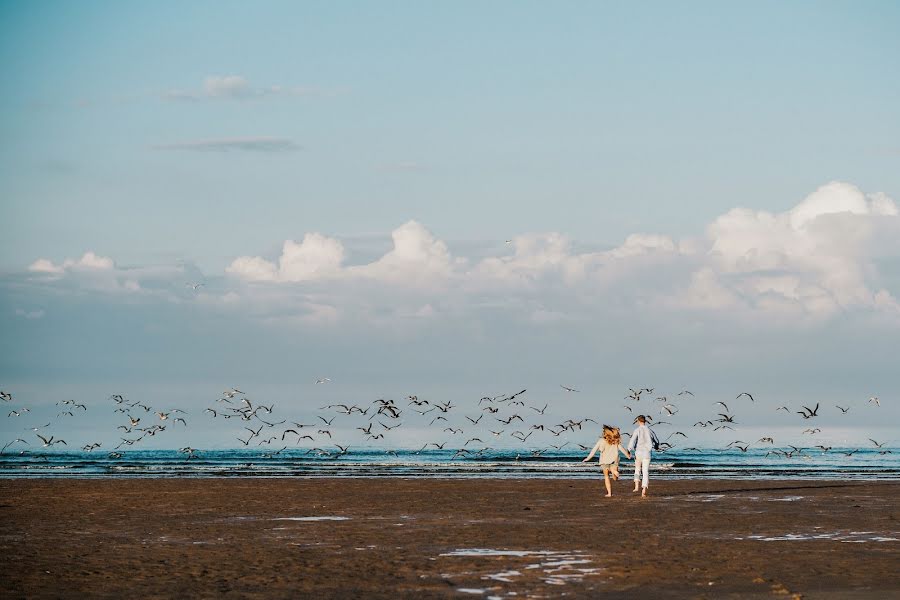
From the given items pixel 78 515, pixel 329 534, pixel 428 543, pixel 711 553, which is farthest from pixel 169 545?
pixel 711 553

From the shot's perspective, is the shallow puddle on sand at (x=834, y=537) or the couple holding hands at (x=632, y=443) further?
the couple holding hands at (x=632, y=443)

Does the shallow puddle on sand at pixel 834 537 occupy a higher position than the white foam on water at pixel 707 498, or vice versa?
the white foam on water at pixel 707 498

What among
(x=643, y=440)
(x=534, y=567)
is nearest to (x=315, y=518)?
(x=643, y=440)

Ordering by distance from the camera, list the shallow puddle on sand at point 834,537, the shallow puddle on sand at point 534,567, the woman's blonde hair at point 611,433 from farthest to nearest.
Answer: the woman's blonde hair at point 611,433
the shallow puddle on sand at point 834,537
the shallow puddle on sand at point 534,567

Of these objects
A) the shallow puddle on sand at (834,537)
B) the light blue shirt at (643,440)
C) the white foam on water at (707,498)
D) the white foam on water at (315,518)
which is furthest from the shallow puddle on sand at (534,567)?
the white foam on water at (707,498)

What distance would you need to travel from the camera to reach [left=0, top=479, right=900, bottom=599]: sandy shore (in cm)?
1616

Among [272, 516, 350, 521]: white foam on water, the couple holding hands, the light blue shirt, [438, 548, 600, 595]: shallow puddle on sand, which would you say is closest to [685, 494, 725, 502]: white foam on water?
the couple holding hands

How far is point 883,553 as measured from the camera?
64.8ft

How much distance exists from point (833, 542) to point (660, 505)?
408 inches

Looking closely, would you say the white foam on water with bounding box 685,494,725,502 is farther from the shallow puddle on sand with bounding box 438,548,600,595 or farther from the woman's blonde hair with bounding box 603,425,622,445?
the shallow puddle on sand with bounding box 438,548,600,595

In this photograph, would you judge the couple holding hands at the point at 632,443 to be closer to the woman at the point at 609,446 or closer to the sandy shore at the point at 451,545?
the woman at the point at 609,446

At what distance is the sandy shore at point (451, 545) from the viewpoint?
636 inches

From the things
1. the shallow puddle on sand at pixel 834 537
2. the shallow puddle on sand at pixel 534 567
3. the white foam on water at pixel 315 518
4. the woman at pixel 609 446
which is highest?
the woman at pixel 609 446

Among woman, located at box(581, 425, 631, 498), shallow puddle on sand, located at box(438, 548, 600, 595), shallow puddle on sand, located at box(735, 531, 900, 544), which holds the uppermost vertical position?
woman, located at box(581, 425, 631, 498)
